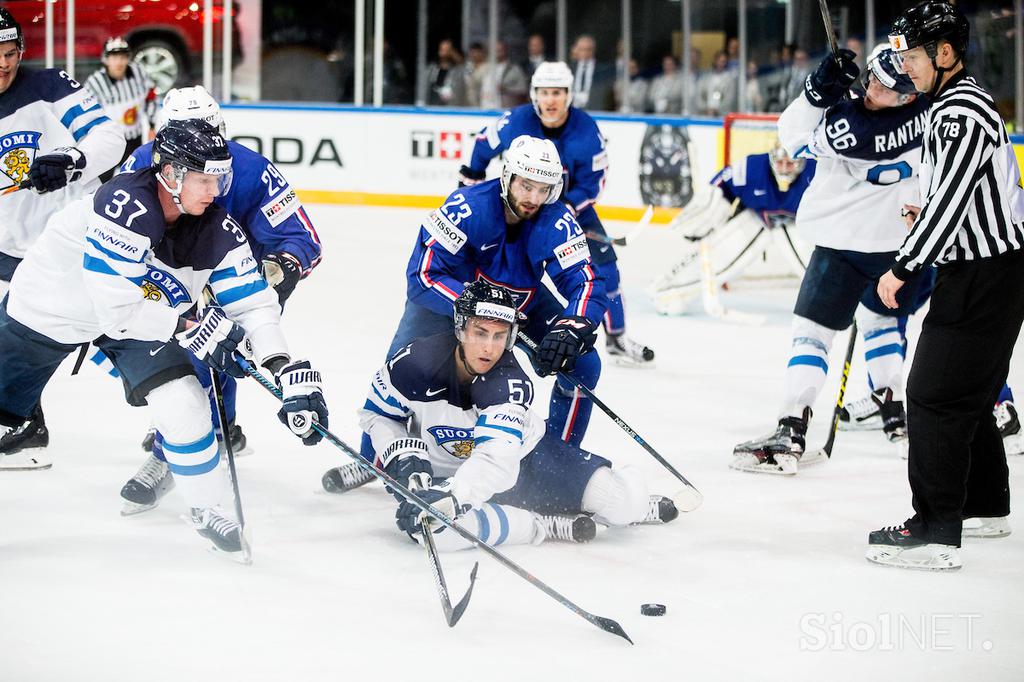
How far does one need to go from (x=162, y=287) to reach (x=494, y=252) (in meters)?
1.01

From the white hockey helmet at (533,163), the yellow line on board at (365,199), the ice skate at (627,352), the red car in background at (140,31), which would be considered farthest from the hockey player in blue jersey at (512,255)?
the red car in background at (140,31)

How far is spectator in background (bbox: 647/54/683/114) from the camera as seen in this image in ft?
33.6

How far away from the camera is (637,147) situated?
928 centimetres

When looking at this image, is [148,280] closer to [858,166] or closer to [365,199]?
[858,166]

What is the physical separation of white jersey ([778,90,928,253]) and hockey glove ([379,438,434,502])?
1.61 meters

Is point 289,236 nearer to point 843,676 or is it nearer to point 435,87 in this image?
point 843,676

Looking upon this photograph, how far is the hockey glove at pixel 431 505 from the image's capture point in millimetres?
3006

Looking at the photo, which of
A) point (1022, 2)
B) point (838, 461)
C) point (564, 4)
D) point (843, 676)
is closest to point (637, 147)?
point (564, 4)

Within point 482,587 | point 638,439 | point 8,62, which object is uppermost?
point 8,62

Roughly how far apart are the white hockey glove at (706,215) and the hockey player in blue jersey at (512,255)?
2910mm

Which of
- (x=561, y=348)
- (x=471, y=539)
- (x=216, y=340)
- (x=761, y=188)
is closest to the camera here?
(x=471, y=539)

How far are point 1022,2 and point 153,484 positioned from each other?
7.84 metres

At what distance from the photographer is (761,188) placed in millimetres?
6445

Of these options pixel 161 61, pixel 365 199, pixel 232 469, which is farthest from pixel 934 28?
pixel 161 61
